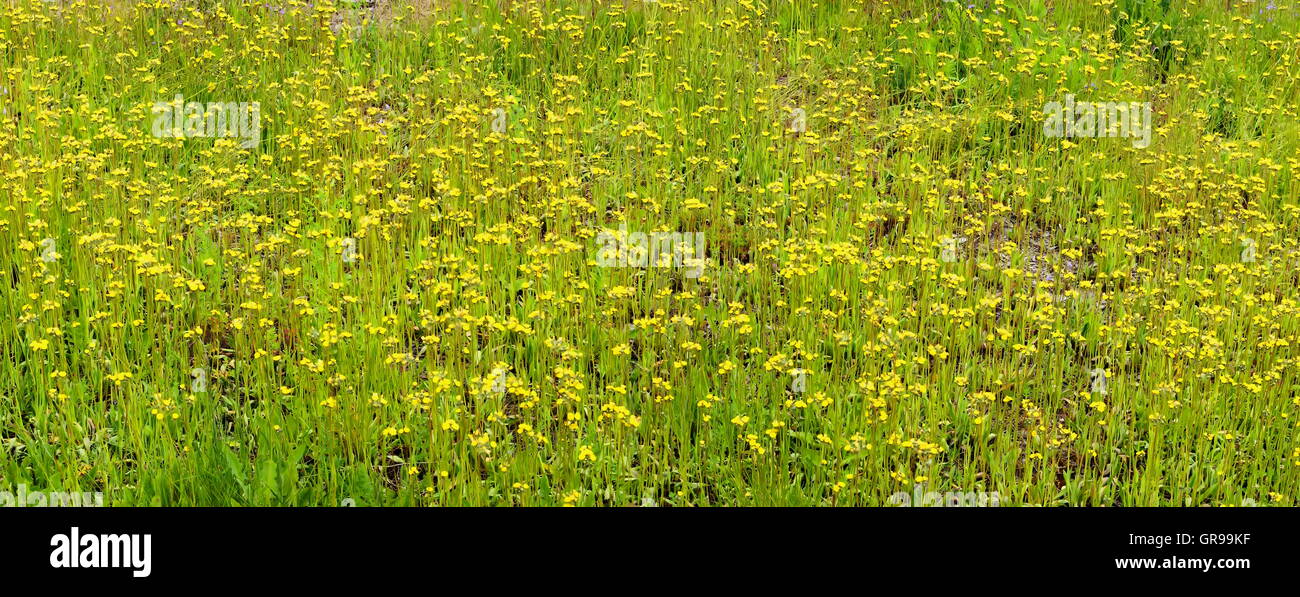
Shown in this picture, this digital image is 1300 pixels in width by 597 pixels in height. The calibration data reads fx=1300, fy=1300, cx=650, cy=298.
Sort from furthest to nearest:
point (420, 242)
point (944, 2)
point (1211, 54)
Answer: point (944, 2)
point (1211, 54)
point (420, 242)

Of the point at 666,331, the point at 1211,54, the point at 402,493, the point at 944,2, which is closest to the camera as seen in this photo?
the point at 402,493

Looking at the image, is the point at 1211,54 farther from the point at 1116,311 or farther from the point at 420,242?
the point at 420,242

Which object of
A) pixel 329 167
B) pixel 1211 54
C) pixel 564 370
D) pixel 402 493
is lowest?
pixel 402 493

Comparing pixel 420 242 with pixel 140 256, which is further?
pixel 420 242

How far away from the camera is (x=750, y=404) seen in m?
6.07

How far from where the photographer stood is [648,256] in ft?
23.4

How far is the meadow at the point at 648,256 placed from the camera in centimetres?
581

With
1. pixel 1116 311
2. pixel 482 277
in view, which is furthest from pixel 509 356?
pixel 1116 311

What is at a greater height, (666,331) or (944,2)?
(944,2)

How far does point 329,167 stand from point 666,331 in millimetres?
2443

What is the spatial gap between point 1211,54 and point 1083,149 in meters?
2.16

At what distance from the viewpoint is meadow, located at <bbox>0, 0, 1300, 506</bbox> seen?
19.1 feet

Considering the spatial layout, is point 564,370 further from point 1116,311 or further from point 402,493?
point 1116,311

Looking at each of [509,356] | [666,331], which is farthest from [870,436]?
[509,356]
